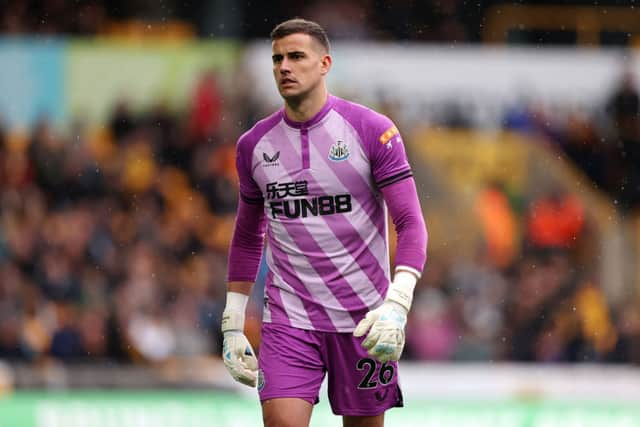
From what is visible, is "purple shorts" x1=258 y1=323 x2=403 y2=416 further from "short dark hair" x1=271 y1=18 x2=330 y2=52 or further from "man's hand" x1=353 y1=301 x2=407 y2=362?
"short dark hair" x1=271 y1=18 x2=330 y2=52

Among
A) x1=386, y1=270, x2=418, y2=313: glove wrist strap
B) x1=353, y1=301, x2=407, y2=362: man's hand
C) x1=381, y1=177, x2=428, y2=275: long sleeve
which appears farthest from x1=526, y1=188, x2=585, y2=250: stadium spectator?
x1=353, y1=301, x2=407, y2=362: man's hand

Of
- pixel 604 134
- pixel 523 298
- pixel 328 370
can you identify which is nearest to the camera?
pixel 328 370

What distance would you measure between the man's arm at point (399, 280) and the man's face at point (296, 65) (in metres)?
0.53

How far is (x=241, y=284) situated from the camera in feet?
19.5

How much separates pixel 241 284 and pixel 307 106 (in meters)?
0.87

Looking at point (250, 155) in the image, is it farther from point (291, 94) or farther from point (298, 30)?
point (298, 30)

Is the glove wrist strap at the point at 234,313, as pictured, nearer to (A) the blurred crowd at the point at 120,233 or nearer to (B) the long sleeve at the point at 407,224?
(B) the long sleeve at the point at 407,224

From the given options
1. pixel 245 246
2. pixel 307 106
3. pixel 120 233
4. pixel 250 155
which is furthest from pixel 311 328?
pixel 120 233

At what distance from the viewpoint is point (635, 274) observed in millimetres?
15102

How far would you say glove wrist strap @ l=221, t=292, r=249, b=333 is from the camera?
5.91m

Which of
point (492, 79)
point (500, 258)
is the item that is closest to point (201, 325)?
point (500, 258)

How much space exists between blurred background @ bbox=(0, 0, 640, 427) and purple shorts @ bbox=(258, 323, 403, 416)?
567 cm

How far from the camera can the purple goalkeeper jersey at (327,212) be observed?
5555 millimetres

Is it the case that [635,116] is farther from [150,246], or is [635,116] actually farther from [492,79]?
[150,246]
